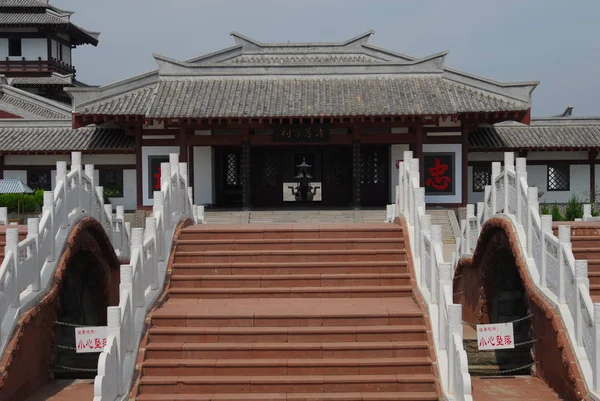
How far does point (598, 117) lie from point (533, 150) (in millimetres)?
3321

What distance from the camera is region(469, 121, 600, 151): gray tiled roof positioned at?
24078 millimetres

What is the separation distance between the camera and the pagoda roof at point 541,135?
2406 cm

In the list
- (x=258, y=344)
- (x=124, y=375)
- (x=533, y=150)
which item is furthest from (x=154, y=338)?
(x=533, y=150)

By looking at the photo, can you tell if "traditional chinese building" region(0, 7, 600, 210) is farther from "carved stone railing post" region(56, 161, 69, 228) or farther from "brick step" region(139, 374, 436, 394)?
"brick step" region(139, 374, 436, 394)

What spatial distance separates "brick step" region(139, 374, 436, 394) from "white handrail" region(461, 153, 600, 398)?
1742 millimetres

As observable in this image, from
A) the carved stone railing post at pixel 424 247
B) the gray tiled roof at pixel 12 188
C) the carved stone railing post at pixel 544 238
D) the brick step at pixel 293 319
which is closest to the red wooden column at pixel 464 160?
the carved stone railing post at pixel 424 247

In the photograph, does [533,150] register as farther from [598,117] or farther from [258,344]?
[258,344]

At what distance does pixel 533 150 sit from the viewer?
24359 millimetres

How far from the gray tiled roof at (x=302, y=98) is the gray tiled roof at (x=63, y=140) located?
1873 mm

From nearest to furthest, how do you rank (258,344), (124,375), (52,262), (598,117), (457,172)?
(124,375) → (258,344) → (52,262) → (457,172) → (598,117)

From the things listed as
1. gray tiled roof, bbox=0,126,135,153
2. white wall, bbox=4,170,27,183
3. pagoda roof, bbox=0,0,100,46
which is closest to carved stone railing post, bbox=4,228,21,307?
gray tiled roof, bbox=0,126,135,153

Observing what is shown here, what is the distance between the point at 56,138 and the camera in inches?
977

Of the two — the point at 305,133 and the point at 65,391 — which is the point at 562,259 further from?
the point at 305,133

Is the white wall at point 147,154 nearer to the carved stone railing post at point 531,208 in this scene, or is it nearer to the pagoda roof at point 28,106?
the pagoda roof at point 28,106
